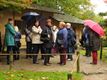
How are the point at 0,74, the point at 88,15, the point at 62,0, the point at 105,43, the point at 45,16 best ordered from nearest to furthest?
the point at 0,74, the point at 105,43, the point at 45,16, the point at 62,0, the point at 88,15

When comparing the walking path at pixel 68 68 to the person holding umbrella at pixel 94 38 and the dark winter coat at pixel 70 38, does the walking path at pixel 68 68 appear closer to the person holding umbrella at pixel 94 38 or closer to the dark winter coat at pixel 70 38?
the person holding umbrella at pixel 94 38

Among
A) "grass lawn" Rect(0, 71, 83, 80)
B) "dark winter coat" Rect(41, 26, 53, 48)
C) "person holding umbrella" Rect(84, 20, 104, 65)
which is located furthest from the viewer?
"person holding umbrella" Rect(84, 20, 104, 65)

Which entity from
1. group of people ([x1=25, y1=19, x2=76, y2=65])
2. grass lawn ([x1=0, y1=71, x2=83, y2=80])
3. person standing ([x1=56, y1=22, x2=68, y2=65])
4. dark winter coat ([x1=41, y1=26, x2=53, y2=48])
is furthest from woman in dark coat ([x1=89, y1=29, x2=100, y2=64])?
grass lawn ([x1=0, y1=71, x2=83, y2=80])

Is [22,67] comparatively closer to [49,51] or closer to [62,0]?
[49,51]

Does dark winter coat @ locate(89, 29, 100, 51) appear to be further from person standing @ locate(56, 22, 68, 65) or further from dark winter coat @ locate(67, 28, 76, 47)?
person standing @ locate(56, 22, 68, 65)

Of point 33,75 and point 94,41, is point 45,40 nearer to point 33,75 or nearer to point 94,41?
point 94,41

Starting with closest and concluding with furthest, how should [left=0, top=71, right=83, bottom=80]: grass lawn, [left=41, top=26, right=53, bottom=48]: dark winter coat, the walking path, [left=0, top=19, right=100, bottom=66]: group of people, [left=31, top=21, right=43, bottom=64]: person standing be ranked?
1. [left=0, top=71, right=83, bottom=80]: grass lawn
2. the walking path
3. [left=0, top=19, right=100, bottom=66]: group of people
4. [left=41, top=26, right=53, bottom=48]: dark winter coat
5. [left=31, top=21, right=43, bottom=64]: person standing

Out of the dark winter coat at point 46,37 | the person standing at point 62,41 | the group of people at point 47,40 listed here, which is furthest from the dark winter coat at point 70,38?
the dark winter coat at point 46,37

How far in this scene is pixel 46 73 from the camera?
13.8 metres

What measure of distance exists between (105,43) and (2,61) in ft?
22.5

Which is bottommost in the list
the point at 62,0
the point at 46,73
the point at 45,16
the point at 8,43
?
the point at 46,73

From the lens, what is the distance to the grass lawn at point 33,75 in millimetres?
12859

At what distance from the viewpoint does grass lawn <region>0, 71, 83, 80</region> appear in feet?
42.2

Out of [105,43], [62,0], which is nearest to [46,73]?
[105,43]
